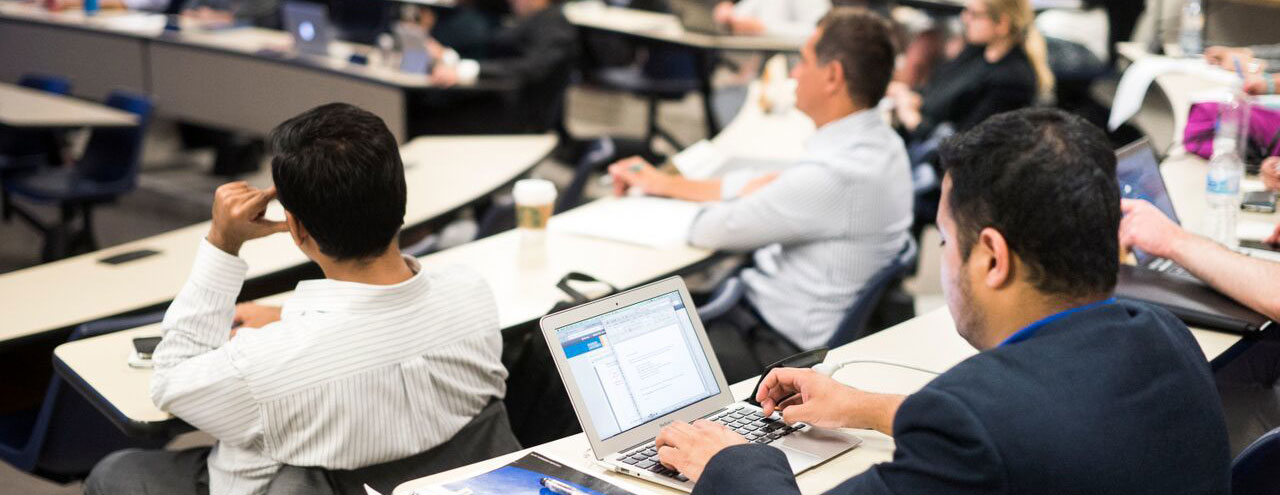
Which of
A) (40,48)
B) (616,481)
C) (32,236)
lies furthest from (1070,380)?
(40,48)

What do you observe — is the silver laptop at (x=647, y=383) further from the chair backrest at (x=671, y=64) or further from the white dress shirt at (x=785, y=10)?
the white dress shirt at (x=785, y=10)

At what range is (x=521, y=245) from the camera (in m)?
3.04

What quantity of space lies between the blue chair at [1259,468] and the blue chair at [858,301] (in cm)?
115

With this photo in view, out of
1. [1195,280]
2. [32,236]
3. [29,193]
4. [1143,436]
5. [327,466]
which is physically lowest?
[32,236]

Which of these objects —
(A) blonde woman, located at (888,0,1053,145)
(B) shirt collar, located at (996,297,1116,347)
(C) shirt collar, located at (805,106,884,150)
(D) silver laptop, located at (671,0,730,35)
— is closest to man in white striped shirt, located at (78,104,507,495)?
(B) shirt collar, located at (996,297,1116,347)

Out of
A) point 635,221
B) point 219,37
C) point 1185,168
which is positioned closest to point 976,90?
point 1185,168

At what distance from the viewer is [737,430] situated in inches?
69.7

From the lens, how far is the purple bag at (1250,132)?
3.32 metres

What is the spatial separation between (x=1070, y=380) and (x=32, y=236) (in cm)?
508

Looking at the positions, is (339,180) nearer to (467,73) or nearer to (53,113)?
(53,113)

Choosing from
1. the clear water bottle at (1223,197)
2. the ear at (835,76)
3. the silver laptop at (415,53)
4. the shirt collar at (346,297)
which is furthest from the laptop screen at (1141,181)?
the silver laptop at (415,53)

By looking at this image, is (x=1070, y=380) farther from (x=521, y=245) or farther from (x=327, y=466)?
(x=521, y=245)

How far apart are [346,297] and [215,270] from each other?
28 cm

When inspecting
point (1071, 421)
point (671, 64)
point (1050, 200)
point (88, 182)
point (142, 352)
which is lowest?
point (88, 182)
